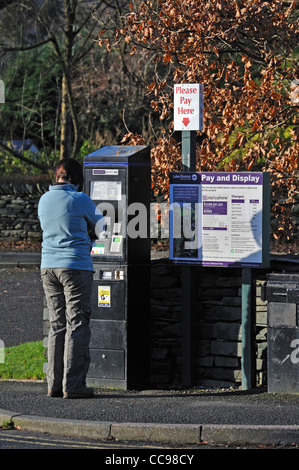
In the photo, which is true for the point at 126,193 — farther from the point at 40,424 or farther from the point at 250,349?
the point at 40,424

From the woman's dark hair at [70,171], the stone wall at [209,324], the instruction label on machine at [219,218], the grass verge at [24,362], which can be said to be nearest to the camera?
the woman's dark hair at [70,171]

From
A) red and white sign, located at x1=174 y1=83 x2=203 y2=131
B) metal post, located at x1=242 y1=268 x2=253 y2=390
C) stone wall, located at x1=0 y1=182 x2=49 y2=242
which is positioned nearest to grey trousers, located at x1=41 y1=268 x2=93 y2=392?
metal post, located at x1=242 y1=268 x2=253 y2=390

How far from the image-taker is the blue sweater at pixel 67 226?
7840mm

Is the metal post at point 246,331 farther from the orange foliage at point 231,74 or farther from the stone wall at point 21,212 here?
the stone wall at point 21,212

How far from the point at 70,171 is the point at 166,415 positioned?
2.17 m

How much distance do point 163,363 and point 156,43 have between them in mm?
3933

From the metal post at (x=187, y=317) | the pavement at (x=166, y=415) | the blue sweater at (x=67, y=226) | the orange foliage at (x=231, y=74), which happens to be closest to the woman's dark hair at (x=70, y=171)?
the blue sweater at (x=67, y=226)

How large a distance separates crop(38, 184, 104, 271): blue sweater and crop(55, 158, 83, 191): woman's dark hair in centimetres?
9

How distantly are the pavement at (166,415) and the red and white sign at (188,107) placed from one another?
227 centimetres

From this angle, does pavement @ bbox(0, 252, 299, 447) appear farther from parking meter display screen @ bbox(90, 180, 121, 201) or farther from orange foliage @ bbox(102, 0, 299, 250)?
orange foliage @ bbox(102, 0, 299, 250)

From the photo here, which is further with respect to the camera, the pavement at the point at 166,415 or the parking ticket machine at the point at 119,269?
the parking ticket machine at the point at 119,269

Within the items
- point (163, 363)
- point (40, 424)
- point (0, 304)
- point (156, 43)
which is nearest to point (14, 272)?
point (0, 304)

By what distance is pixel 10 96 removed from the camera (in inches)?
1224
